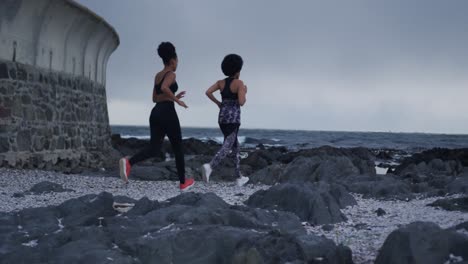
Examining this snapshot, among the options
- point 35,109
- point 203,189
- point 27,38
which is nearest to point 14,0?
point 27,38

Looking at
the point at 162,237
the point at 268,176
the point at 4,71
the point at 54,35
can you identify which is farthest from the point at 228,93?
the point at 54,35

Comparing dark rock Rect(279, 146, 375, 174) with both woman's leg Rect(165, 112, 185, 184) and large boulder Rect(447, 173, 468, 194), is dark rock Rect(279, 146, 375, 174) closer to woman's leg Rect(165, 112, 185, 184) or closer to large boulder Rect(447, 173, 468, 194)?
large boulder Rect(447, 173, 468, 194)

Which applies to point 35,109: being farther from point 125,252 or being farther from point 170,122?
point 125,252

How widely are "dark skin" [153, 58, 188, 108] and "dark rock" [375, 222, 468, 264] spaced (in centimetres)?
369

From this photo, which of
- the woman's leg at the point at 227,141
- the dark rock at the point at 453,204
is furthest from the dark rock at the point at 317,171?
the dark rock at the point at 453,204

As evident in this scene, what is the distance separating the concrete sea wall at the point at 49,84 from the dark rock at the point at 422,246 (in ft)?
Result: 24.1

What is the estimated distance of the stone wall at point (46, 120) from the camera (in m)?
9.39

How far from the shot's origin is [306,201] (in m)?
4.87

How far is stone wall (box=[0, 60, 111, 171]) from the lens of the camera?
30.8ft

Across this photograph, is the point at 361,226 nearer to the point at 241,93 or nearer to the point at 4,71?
the point at 241,93

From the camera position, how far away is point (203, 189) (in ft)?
23.1

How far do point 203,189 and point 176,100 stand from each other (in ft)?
3.95

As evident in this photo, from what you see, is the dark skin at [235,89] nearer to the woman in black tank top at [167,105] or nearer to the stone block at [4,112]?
the woman in black tank top at [167,105]

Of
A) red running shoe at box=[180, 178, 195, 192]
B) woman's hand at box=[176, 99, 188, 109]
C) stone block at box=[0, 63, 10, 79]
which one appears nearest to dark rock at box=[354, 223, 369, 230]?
woman's hand at box=[176, 99, 188, 109]
